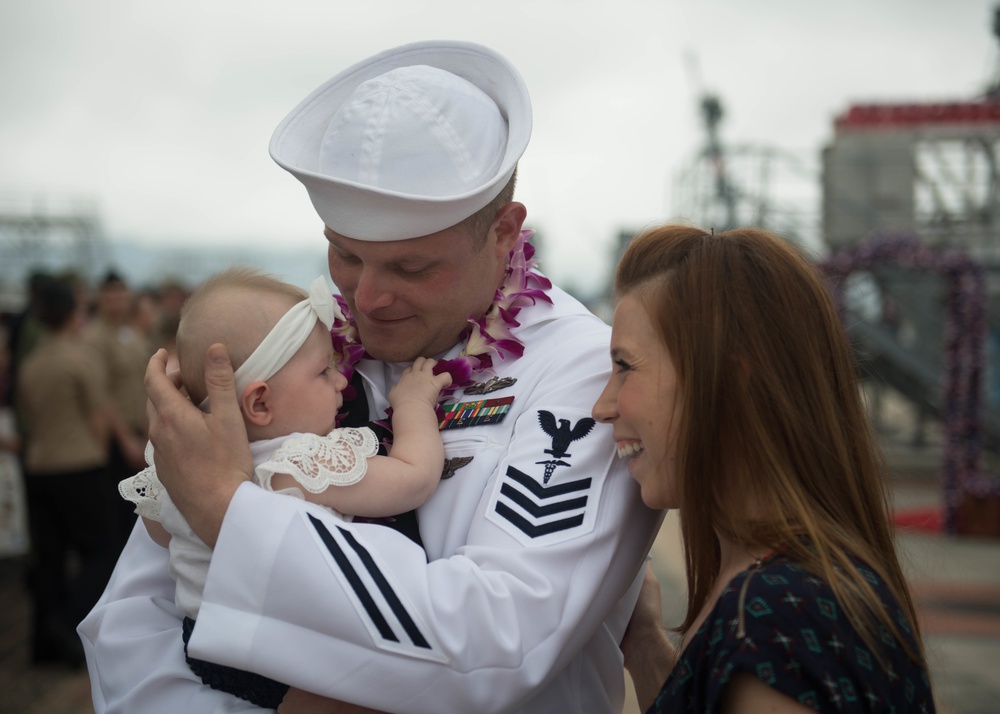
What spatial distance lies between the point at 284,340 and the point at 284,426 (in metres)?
0.17

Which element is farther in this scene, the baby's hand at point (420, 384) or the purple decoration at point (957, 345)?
the purple decoration at point (957, 345)

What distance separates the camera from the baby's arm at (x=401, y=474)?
1.62 meters

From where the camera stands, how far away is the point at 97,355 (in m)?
5.84

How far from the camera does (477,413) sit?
1.84 m

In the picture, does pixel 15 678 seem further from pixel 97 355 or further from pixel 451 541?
pixel 451 541

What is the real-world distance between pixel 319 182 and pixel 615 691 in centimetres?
124

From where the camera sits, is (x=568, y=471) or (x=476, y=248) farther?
(x=476, y=248)

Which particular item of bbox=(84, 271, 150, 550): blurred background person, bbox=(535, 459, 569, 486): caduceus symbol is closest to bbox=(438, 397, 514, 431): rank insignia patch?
bbox=(535, 459, 569, 486): caduceus symbol

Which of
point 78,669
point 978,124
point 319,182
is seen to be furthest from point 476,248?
point 978,124

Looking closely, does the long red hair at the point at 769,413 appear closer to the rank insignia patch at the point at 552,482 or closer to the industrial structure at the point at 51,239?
the rank insignia patch at the point at 552,482

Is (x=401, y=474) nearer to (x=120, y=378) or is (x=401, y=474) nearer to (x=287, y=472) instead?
(x=287, y=472)

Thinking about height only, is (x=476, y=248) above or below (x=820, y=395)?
above

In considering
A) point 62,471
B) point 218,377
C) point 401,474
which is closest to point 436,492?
point 401,474

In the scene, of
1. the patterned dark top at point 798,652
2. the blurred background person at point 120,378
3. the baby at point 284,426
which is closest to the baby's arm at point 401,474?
the baby at point 284,426
